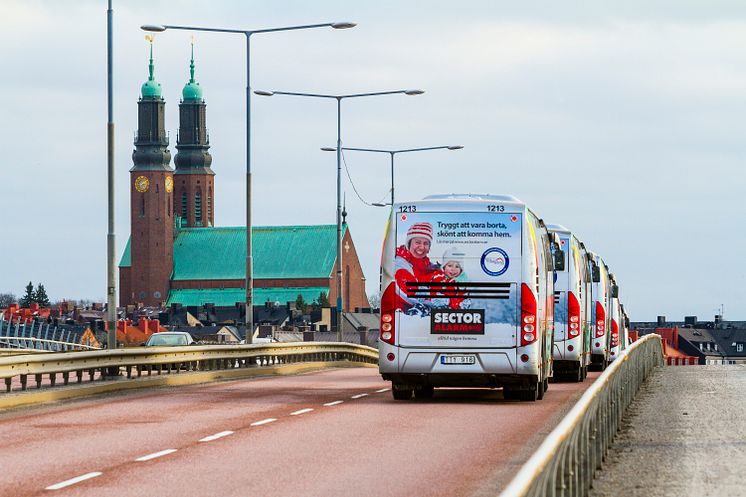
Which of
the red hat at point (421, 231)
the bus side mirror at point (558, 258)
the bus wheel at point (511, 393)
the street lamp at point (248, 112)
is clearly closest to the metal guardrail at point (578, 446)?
the bus wheel at point (511, 393)

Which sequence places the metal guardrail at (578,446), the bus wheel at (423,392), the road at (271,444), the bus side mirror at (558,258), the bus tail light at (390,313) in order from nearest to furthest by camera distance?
the metal guardrail at (578,446) → the road at (271,444) → the bus tail light at (390,313) → the bus wheel at (423,392) → the bus side mirror at (558,258)

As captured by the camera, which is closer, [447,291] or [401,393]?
[447,291]

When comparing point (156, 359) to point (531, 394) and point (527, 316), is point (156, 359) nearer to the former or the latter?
point (531, 394)

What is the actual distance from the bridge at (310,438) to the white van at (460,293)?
617 mm

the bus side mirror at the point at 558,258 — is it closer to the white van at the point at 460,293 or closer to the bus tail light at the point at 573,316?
the bus tail light at the point at 573,316

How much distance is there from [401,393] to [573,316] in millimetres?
9513

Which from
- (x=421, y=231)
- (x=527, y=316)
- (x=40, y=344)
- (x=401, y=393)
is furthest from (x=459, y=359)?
(x=40, y=344)

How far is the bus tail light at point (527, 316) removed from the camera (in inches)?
923

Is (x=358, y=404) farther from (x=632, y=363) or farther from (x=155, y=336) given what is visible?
(x=155, y=336)

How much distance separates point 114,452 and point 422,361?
8.26 meters

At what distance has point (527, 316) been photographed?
23469 millimetres

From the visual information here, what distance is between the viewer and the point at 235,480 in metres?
13.8

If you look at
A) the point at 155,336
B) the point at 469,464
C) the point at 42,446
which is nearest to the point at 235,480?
the point at 469,464

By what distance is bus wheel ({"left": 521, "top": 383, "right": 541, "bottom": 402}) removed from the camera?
2458cm
